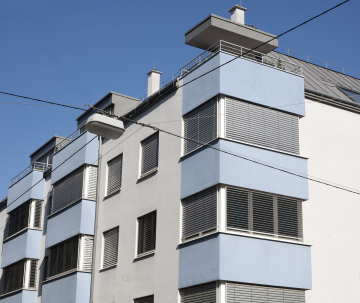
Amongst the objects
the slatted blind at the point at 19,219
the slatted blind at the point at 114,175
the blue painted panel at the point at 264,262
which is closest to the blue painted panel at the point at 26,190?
the slatted blind at the point at 19,219

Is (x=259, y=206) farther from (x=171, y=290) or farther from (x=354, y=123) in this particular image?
(x=354, y=123)

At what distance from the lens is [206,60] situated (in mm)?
22578

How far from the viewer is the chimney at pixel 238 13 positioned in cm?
2769

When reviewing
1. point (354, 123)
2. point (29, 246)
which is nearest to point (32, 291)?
point (29, 246)

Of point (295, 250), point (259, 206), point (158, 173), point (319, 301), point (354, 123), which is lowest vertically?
point (319, 301)

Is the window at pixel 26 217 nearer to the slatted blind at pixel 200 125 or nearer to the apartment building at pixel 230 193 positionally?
the apartment building at pixel 230 193

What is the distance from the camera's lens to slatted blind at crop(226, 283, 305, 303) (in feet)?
64.4

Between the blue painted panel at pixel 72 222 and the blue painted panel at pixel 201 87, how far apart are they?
784 centimetres

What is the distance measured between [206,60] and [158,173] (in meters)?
4.59

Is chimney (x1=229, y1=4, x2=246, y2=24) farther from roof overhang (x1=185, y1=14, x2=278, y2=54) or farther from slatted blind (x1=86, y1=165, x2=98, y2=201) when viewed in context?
slatted blind (x1=86, y1=165, x2=98, y2=201)

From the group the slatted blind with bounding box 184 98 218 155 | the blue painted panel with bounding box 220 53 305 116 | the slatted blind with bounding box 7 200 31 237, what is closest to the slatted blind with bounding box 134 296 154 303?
the slatted blind with bounding box 184 98 218 155

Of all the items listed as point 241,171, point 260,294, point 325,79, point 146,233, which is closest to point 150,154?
point 146,233

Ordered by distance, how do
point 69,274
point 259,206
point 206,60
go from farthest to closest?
point 69,274 < point 206,60 < point 259,206

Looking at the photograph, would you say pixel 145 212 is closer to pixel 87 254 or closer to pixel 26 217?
pixel 87 254
